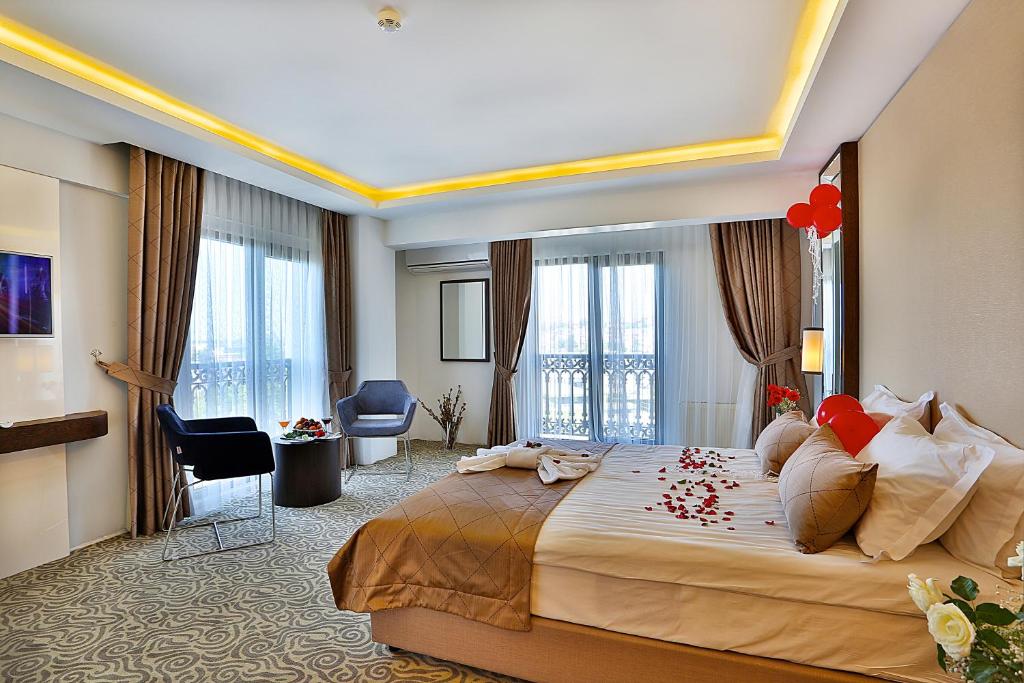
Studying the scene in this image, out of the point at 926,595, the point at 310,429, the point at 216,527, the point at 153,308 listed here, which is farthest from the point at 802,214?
the point at 216,527

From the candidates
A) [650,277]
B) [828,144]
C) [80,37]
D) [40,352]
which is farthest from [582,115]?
[40,352]

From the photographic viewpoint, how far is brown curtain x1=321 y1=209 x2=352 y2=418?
556 cm

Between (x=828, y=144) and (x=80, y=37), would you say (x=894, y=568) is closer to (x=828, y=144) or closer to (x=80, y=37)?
(x=828, y=144)

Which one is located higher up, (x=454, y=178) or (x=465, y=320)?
(x=454, y=178)

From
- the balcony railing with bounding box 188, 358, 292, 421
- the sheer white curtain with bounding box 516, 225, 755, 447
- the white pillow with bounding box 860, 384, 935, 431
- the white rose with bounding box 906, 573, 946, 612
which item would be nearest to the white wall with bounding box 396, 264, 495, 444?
the sheer white curtain with bounding box 516, 225, 755, 447

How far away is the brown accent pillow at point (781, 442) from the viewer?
282 centimetres

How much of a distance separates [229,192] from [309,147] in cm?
93

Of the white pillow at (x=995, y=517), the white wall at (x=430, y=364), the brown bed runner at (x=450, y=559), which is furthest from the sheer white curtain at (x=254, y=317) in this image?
the white pillow at (x=995, y=517)

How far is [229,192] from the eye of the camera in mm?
4574

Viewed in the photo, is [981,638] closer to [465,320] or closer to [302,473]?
[302,473]

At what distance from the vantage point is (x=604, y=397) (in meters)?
5.98

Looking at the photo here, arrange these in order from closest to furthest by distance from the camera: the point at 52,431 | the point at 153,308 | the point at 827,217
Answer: the point at 52,431
the point at 827,217
the point at 153,308

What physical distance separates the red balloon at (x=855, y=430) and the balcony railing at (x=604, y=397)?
3.16m

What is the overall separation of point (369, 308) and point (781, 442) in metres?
4.37
